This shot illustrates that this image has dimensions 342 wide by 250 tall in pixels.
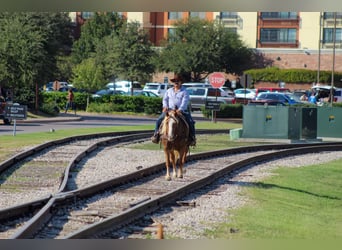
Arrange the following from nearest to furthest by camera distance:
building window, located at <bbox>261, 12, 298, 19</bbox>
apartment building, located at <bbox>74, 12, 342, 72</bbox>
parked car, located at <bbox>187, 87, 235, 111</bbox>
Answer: parked car, located at <bbox>187, 87, 235, 111</bbox> → building window, located at <bbox>261, 12, 298, 19</bbox> → apartment building, located at <bbox>74, 12, 342, 72</bbox>

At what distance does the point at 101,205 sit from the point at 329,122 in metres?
25.7

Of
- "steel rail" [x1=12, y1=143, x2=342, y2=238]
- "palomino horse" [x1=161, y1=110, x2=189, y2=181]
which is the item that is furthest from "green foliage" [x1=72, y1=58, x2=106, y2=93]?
"palomino horse" [x1=161, y1=110, x2=189, y2=181]

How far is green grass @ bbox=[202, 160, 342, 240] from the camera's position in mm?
13172

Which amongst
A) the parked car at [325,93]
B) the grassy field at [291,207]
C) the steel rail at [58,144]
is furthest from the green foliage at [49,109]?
the parked car at [325,93]

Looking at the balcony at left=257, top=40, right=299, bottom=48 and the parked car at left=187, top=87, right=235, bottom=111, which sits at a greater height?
the balcony at left=257, top=40, right=299, bottom=48

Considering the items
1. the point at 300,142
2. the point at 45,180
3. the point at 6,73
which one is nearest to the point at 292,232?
the point at 45,180

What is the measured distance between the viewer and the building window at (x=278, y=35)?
87.9 metres

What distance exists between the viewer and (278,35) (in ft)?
291

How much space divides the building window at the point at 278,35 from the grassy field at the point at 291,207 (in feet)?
200

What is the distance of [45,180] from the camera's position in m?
19.1

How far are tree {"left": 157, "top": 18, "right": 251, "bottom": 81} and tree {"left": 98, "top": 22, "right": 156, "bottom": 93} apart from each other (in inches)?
450

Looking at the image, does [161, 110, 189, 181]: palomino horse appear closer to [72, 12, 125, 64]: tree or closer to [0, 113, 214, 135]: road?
[0, 113, 214, 135]: road

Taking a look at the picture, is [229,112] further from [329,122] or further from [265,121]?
[265,121]

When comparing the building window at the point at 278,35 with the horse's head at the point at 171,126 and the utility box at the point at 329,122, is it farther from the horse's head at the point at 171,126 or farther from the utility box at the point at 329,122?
the horse's head at the point at 171,126
